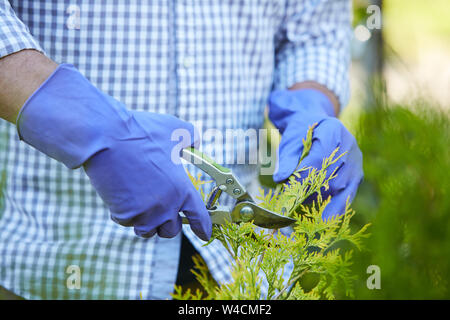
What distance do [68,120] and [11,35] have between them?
8.0 inches

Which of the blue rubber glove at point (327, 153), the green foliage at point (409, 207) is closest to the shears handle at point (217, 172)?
the blue rubber glove at point (327, 153)

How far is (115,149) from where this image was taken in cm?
84

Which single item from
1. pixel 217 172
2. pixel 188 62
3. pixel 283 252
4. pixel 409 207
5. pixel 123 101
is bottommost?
pixel 409 207

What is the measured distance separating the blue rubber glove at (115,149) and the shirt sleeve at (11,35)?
3.7 inches

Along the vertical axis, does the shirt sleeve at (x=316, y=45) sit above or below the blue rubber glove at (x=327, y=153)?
above

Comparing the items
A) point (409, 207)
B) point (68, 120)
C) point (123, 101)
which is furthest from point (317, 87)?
point (68, 120)

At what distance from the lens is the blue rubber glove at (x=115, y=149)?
0.82 m

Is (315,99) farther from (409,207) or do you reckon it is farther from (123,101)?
(409,207)

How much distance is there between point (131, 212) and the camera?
2.85 feet

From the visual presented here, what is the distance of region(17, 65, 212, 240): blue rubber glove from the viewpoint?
824 mm

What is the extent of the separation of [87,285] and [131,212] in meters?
0.41

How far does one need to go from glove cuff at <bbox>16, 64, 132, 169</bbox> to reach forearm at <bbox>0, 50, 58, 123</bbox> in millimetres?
28

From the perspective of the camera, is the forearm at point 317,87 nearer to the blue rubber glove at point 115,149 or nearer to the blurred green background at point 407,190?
the blurred green background at point 407,190
